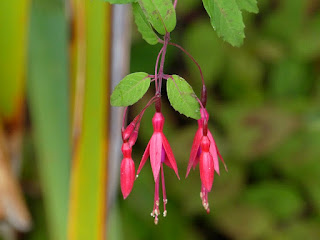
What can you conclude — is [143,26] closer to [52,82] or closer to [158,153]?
[158,153]

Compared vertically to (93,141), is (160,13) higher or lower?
higher

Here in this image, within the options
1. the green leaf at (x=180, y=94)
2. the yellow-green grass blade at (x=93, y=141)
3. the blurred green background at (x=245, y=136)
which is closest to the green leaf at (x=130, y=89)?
the green leaf at (x=180, y=94)

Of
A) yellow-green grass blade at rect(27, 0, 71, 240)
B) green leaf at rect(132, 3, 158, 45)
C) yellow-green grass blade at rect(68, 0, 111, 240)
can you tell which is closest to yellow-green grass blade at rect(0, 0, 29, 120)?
yellow-green grass blade at rect(27, 0, 71, 240)

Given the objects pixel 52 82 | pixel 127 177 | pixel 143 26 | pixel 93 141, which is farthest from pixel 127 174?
pixel 52 82

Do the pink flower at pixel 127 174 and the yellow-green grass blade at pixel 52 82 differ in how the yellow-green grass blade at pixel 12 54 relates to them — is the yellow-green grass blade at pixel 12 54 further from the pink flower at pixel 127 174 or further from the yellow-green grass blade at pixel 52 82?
the pink flower at pixel 127 174

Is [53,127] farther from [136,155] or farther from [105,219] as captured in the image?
[136,155]

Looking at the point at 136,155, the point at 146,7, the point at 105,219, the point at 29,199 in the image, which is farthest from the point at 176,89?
the point at 29,199
